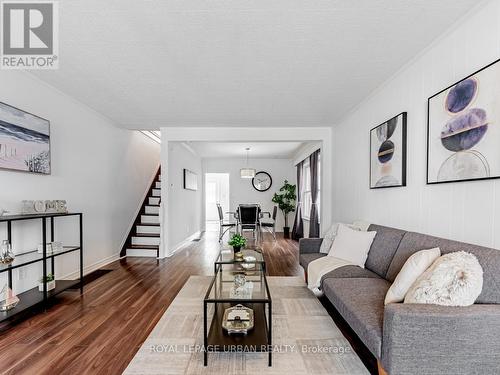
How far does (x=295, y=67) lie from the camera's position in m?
2.56

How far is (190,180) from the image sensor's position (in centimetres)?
667

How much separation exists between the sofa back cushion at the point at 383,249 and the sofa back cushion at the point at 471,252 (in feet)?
0.29

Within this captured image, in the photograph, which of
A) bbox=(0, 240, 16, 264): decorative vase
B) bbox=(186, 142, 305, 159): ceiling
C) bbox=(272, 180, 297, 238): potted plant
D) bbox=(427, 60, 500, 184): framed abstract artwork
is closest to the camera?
bbox=(427, 60, 500, 184): framed abstract artwork

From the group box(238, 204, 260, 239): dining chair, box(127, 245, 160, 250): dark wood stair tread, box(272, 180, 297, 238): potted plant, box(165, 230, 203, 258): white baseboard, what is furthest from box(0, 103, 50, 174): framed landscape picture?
box(272, 180, 297, 238): potted plant

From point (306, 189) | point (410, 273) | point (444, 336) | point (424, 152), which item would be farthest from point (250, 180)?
point (444, 336)

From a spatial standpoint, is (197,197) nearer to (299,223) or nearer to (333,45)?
(299,223)

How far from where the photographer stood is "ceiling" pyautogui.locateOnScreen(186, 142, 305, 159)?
21.0 ft

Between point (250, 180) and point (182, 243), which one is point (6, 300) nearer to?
point (182, 243)

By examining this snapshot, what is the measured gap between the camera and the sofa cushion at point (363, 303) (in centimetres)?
148

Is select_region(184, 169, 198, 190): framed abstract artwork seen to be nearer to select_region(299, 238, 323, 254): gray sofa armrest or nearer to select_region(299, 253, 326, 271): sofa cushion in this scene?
select_region(299, 238, 323, 254): gray sofa armrest

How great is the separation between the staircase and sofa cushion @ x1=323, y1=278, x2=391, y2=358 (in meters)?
3.71

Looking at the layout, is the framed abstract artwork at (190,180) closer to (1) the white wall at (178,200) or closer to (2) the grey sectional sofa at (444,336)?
(1) the white wall at (178,200)

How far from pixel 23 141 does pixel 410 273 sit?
12.0ft

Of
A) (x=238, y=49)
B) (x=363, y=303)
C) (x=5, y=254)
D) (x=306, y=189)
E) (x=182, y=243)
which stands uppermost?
(x=238, y=49)
